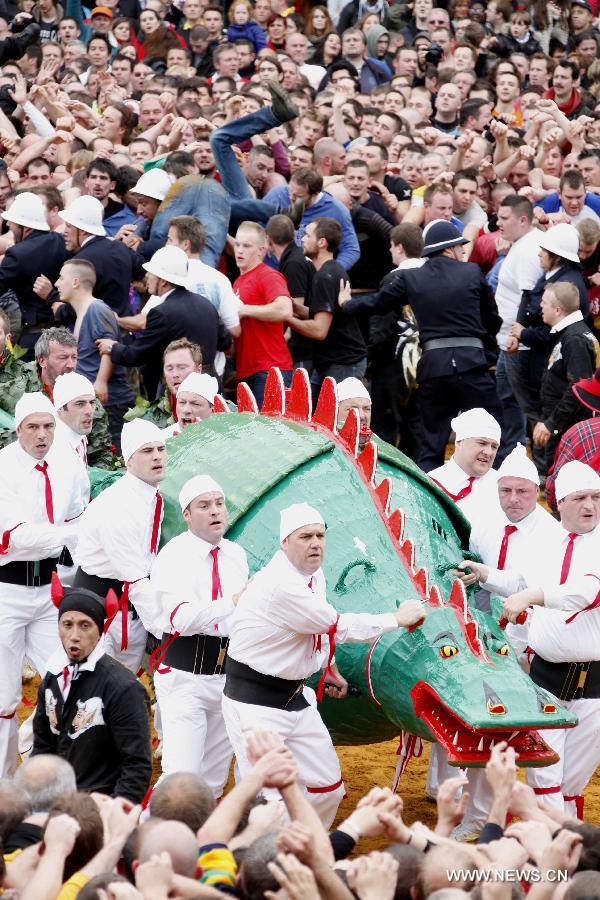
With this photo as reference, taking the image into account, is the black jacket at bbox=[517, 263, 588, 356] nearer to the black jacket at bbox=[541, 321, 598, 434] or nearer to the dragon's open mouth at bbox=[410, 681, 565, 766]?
the black jacket at bbox=[541, 321, 598, 434]

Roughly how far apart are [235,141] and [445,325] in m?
2.49

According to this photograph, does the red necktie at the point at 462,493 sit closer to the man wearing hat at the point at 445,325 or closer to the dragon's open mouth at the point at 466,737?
the dragon's open mouth at the point at 466,737

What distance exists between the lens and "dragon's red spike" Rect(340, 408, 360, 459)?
789cm

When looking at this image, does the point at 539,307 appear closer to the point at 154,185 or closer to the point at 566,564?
the point at 154,185

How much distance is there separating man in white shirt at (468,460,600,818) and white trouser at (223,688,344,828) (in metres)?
1.03

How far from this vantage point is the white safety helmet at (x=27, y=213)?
452 inches

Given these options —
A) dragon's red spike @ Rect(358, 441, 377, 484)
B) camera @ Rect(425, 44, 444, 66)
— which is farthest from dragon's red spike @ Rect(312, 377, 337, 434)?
camera @ Rect(425, 44, 444, 66)

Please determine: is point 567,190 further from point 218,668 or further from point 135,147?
point 218,668

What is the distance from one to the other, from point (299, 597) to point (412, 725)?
2.67 feet

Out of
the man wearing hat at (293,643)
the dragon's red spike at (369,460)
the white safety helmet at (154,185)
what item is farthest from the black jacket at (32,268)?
the man wearing hat at (293,643)

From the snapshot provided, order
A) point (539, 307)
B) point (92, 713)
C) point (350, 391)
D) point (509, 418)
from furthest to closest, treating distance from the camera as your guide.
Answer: point (509, 418), point (539, 307), point (350, 391), point (92, 713)

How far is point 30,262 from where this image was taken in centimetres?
1146

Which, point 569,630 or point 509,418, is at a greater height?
point 569,630

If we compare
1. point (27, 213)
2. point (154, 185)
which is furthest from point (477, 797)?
point (154, 185)
